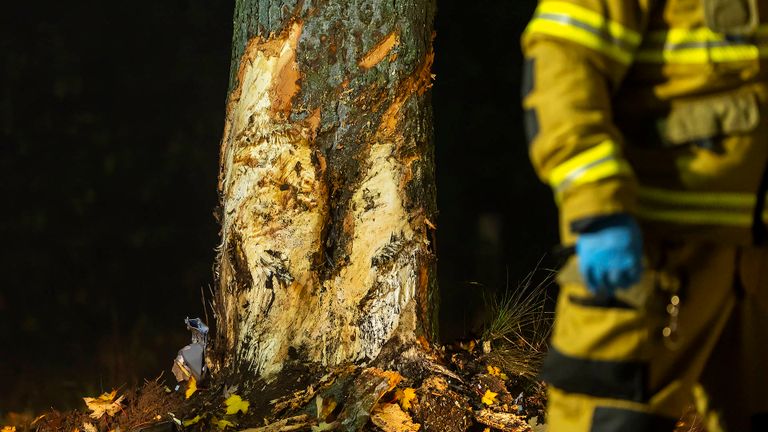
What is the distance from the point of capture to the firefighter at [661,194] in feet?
4.93

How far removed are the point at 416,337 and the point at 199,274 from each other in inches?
45.0

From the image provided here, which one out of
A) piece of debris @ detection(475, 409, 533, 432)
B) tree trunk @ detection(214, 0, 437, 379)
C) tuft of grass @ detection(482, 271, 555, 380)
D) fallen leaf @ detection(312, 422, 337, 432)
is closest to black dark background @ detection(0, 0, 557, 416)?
tree trunk @ detection(214, 0, 437, 379)

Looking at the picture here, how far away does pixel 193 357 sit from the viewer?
325 cm

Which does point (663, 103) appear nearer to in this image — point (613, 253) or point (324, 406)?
point (613, 253)

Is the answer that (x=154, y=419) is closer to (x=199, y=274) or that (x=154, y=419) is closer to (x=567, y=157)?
(x=199, y=274)

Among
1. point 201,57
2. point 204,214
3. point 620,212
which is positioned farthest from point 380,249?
point 620,212

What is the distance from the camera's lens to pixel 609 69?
1529 millimetres

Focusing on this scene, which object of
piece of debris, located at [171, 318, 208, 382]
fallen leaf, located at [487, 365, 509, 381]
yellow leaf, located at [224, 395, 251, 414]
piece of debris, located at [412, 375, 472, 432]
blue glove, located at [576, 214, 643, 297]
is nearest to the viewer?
blue glove, located at [576, 214, 643, 297]

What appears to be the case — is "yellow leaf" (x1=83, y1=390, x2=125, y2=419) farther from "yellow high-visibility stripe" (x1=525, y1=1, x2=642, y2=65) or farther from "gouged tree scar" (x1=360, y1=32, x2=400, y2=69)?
"yellow high-visibility stripe" (x1=525, y1=1, x2=642, y2=65)

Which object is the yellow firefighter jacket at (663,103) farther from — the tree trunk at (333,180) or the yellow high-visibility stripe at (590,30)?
the tree trunk at (333,180)

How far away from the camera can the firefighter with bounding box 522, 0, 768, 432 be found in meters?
1.50

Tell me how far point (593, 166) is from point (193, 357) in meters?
2.27

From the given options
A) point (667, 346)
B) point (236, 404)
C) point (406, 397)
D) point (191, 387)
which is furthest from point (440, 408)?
point (667, 346)

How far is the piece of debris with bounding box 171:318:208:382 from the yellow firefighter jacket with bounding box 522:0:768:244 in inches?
82.2
